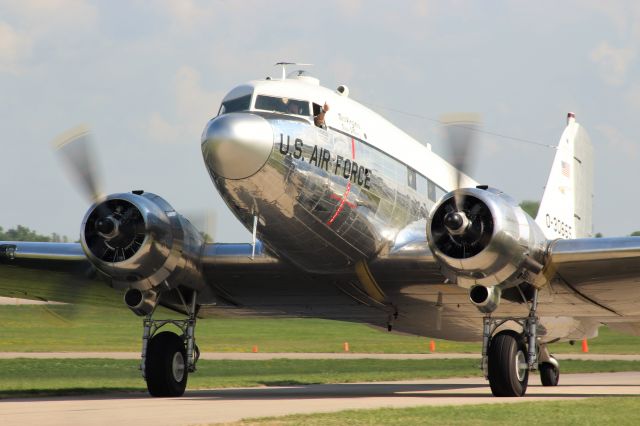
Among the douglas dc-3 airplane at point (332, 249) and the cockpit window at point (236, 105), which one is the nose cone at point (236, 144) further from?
the cockpit window at point (236, 105)

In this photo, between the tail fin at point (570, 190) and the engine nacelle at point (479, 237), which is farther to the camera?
the tail fin at point (570, 190)

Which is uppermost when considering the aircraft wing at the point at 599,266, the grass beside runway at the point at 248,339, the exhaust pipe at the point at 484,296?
the aircraft wing at the point at 599,266

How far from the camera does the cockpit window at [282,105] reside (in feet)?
52.0

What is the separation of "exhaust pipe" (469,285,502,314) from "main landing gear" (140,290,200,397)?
5.00m

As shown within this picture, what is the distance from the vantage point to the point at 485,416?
43.4 ft

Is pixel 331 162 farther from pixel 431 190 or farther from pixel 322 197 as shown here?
pixel 431 190

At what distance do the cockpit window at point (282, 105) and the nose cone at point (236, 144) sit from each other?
2.28ft

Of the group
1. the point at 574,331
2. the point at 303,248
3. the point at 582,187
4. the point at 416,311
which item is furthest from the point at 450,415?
the point at 582,187

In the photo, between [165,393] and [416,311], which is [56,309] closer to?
[165,393]

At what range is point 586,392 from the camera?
2017 cm

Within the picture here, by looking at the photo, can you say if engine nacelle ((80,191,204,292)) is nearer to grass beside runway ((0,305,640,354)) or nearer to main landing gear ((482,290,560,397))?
main landing gear ((482,290,560,397))

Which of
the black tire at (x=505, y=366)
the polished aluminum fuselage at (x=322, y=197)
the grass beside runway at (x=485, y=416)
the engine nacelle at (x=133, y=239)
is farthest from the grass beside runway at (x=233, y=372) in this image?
the grass beside runway at (x=485, y=416)

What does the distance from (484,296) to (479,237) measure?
99 centimetres

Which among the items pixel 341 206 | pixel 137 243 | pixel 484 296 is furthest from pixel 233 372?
pixel 484 296
